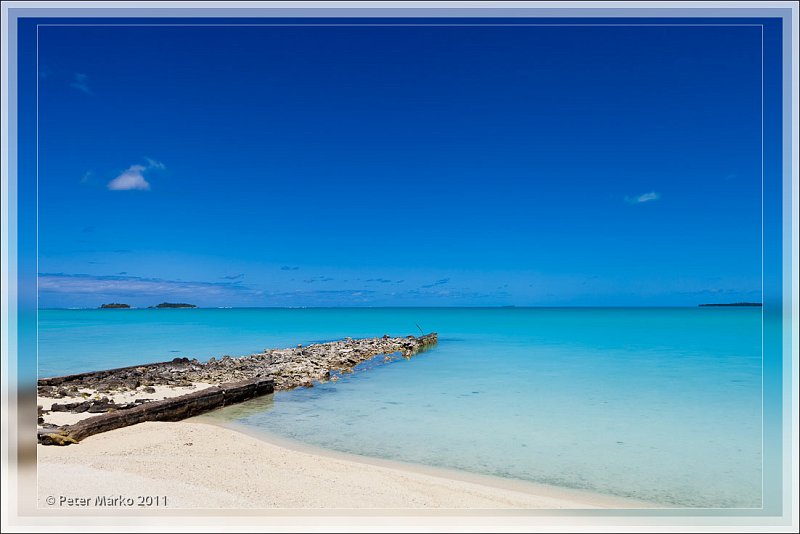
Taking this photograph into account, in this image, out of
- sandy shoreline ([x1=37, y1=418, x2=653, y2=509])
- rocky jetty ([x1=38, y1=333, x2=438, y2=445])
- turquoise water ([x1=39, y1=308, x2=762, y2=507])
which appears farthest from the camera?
rocky jetty ([x1=38, y1=333, x2=438, y2=445])

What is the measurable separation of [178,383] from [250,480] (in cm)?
861

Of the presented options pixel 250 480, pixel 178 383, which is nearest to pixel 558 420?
pixel 250 480

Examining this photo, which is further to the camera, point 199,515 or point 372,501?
point 372,501

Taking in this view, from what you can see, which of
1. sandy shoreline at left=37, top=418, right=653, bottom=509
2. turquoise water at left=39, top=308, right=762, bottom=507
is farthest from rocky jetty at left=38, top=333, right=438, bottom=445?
turquoise water at left=39, top=308, right=762, bottom=507

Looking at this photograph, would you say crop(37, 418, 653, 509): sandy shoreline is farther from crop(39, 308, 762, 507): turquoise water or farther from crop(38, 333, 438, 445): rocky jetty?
crop(39, 308, 762, 507): turquoise water

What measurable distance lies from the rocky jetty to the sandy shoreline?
38 centimetres

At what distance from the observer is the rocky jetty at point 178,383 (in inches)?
340

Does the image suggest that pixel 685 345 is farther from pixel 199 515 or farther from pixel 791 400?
pixel 199 515

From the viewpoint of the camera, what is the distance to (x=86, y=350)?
78.8 feet

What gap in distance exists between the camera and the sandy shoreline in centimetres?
526

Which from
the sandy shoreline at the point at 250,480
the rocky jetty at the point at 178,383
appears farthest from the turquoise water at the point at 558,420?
the rocky jetty at the point at 178,383

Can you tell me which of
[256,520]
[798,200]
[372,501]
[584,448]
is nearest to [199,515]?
[256,520]

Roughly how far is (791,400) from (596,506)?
3.14 meters

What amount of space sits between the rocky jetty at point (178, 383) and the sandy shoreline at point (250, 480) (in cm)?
38
